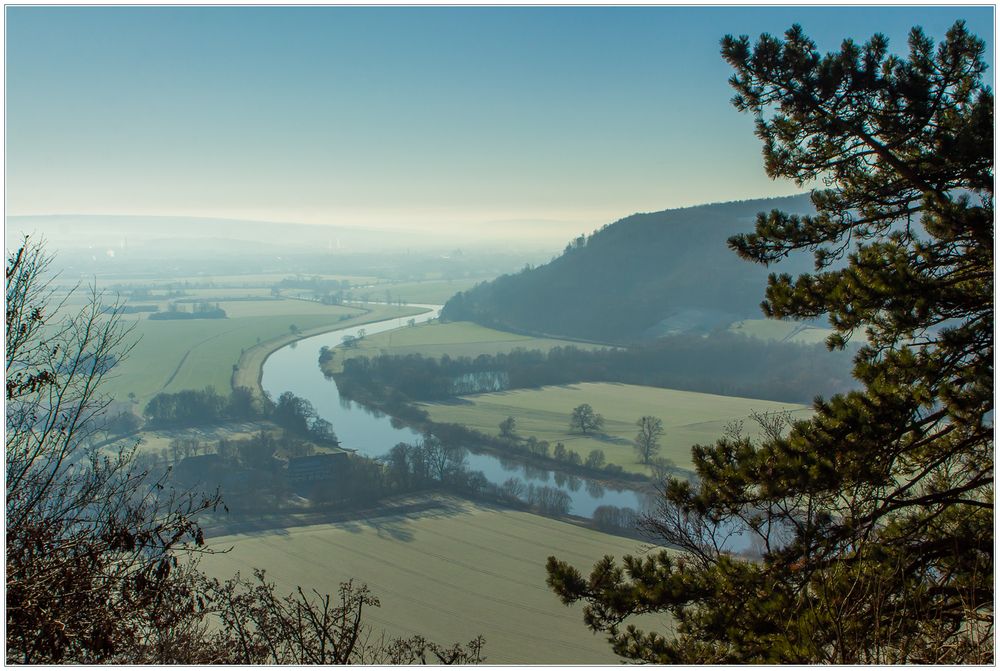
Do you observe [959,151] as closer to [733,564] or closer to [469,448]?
[733,564]

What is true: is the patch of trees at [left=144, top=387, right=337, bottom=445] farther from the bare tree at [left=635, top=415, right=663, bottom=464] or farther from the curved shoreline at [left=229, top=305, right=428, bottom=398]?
the bare tree at [left=635, top=415, right=663, bottom=464]

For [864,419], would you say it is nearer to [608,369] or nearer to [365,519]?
[365,519]

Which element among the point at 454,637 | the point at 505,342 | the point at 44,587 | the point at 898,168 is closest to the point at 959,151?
the point at 898,168

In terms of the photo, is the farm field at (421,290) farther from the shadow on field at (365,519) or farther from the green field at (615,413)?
the shadow on field at (365,519)

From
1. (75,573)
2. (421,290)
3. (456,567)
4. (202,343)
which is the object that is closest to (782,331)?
A: (456,567)

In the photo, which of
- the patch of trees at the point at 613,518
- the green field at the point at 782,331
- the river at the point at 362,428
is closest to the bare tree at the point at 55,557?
the patch of trees at the point at 613,518

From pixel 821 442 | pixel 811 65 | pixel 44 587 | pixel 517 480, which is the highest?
pixel 811 65

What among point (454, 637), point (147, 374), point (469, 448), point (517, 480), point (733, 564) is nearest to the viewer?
point (733, 564)
